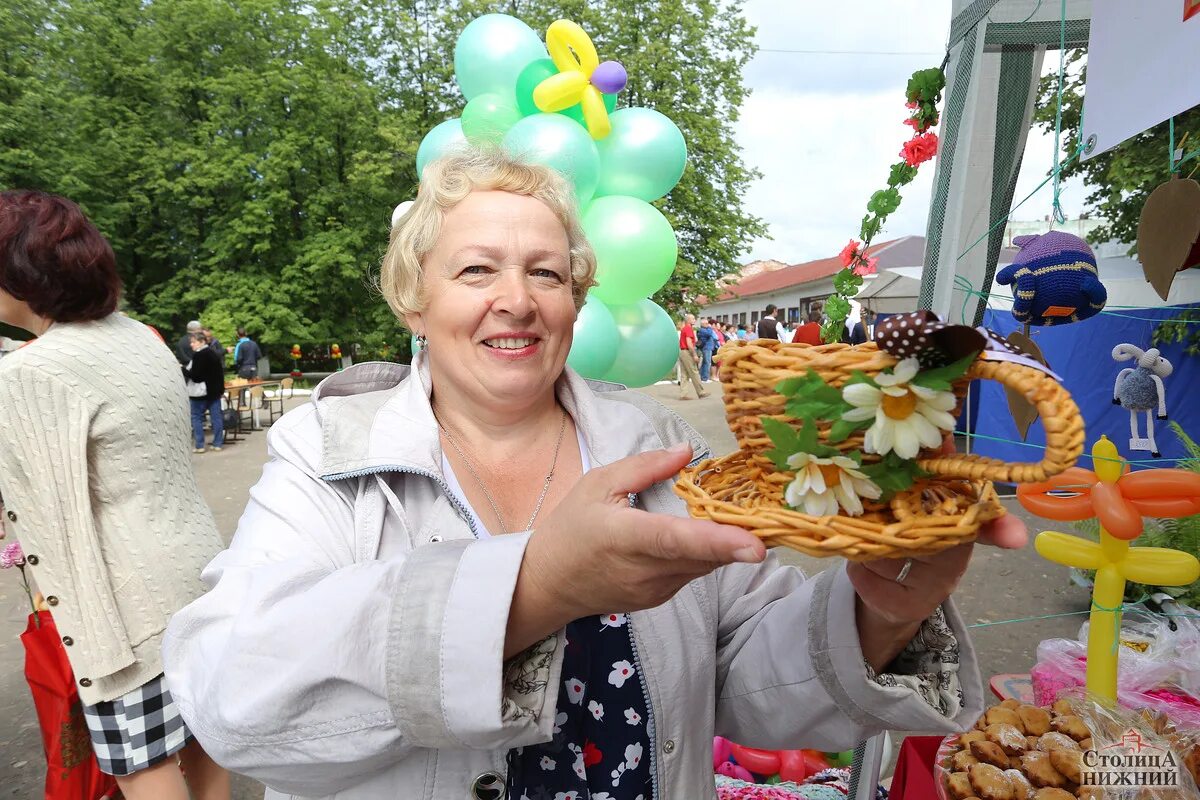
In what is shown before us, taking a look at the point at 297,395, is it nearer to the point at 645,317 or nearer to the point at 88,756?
the point at 645,317

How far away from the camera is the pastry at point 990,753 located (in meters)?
1.61

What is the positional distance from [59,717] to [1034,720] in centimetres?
278

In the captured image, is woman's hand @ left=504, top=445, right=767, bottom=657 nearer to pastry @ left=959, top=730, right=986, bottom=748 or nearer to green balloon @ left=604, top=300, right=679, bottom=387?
pastry @ left=959, top=730, right=986, bottom=748

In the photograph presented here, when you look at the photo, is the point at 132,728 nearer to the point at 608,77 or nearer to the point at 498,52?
the point at 608,77

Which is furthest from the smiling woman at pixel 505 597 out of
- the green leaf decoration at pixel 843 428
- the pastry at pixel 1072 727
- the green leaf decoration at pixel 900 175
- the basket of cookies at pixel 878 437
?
the green leaf decoration at pixel 900 175

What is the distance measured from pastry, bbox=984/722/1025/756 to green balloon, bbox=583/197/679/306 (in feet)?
9.37

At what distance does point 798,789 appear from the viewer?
2.23m

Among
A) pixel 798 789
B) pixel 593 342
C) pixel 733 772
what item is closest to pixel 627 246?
pixel 593 342

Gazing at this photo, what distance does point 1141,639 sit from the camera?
2.30 metres

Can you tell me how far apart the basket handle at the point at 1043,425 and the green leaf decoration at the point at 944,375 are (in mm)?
25

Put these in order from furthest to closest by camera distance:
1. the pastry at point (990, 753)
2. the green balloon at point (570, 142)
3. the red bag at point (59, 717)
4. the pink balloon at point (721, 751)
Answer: the green balloon at point (570, 142) < the pink balloon at point (721, 751) < the red bag at point (59, 717) < the pastry at point (990, 753)

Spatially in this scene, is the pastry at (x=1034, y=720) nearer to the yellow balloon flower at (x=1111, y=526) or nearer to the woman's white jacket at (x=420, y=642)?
the yellow balloon flower at (x=1111, y=526)

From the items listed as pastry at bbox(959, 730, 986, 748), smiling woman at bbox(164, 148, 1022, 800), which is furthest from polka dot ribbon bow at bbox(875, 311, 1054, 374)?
pastry at bbox(959, 730, 986, 748)

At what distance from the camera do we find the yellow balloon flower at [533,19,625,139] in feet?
12.7
